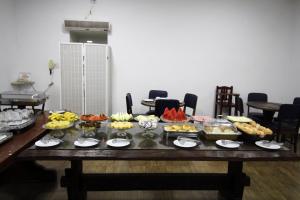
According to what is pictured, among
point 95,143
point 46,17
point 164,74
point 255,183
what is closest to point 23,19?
point 46,17

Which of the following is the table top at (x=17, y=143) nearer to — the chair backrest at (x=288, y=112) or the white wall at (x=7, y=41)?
the white wall at (x=7, y=41)

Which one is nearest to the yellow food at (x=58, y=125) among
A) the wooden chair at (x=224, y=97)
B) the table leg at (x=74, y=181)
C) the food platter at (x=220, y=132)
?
the table leg at (x=74, y=181)

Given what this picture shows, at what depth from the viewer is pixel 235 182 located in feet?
7.06

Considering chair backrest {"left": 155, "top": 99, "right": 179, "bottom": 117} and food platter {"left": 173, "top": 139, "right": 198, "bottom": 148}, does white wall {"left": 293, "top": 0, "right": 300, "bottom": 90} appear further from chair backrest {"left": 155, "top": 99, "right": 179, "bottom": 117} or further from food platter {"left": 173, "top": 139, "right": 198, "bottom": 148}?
food platter {"left": 173, "top": 139, "right": 198, "bottom": 148}

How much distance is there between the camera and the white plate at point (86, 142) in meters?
1.78

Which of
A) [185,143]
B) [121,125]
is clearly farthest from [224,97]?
[121,125]

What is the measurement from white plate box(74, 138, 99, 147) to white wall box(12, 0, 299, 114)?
2.96 meters

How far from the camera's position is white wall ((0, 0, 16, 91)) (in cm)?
411

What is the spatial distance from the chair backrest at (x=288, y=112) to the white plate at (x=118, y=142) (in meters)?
2.70

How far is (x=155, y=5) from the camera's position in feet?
15.1

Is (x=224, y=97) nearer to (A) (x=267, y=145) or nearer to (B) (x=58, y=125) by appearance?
(A) (x=267, y=145)

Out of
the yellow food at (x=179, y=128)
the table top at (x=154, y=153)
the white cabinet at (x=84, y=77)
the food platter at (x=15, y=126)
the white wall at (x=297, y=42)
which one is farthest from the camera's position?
the white wall at (x=297, y=42)

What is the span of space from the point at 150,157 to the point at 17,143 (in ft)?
3.44

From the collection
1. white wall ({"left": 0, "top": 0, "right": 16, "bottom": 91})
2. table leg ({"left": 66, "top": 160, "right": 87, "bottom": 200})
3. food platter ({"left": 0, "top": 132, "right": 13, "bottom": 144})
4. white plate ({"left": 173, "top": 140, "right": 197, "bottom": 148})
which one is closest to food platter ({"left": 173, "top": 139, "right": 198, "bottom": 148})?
white plate ({"left": 173, "top": 140, "right": 197, "bottom": 148})
